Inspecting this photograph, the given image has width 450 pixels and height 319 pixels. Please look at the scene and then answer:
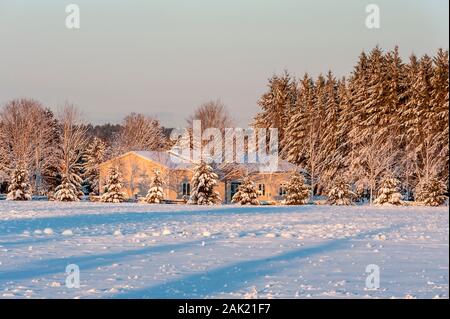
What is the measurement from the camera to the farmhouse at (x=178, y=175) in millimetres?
52031

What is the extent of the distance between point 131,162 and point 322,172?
16.8 meters

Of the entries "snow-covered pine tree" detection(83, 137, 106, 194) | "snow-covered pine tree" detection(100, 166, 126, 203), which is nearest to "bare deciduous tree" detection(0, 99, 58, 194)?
"snow-covered pine tree" detection(83, 137, 106, 194)

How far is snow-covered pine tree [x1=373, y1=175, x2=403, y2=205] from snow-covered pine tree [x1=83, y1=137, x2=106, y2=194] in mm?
33084

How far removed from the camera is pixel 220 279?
9969 millimetres

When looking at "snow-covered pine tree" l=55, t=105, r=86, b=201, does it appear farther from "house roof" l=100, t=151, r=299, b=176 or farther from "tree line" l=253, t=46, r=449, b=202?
"tree line" l=253, t=46, r=449, b=202

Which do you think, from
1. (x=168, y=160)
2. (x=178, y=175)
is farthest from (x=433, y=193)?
(x=168, y=160)

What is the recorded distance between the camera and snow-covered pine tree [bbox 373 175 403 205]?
41.9 meters

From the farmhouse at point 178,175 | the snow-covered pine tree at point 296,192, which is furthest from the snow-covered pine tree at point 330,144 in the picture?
the snow-covered pine tree at point 296,192

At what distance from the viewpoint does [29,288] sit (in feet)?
29.6

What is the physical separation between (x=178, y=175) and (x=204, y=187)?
8.36m

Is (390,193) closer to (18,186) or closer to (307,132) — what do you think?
(307,132)

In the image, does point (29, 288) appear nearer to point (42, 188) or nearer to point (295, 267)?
point (295, 267)
